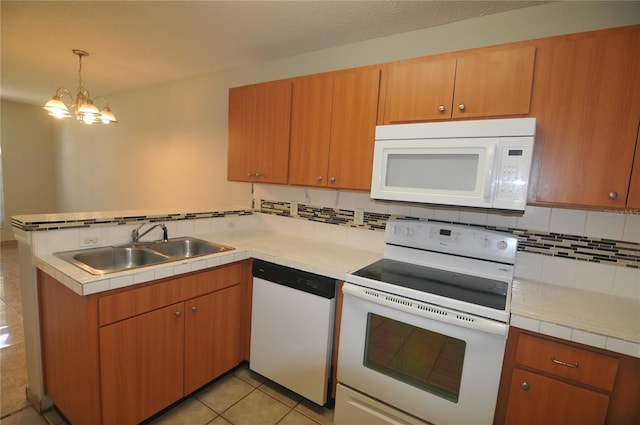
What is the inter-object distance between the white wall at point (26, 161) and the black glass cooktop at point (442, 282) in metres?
6.47

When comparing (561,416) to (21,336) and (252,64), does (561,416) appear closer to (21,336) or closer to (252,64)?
(252,64)

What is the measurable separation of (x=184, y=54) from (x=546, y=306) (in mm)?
3094

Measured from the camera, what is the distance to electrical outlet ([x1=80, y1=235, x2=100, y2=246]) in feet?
5.77

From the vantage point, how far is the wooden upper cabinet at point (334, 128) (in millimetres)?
1844

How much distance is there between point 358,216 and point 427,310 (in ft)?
3.33

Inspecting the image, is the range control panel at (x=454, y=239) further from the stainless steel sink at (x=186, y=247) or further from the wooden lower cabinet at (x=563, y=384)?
the stainless steel sink at (x=186, y=247)

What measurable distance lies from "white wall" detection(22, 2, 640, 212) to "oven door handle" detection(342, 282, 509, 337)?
157 centimetres

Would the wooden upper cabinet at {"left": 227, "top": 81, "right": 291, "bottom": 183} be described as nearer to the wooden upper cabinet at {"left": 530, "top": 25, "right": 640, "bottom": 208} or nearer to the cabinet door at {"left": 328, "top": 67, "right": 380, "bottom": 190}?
the cabinet door at {"left": 328, "top": 67, "right": 380, "bottom": 190}


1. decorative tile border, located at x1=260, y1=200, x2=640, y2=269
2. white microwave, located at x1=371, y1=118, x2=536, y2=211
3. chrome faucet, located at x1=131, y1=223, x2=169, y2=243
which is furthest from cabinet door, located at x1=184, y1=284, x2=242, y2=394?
decorative tile border, located at x1=260, y1=200, x2=640, y2=269

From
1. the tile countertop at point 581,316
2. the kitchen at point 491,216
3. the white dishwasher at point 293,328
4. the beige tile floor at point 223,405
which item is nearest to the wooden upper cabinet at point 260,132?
the kitchen at point 491,216

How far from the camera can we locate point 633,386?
1.10m

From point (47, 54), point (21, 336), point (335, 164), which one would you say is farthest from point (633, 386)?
point (47, 54)

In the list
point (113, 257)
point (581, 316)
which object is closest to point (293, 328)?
point (113, 257)

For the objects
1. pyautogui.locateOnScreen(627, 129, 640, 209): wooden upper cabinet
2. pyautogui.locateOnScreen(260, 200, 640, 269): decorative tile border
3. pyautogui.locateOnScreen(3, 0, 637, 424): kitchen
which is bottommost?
pyautogui.locateOnScreen(260, 200, 640, 269): decorative tile border
